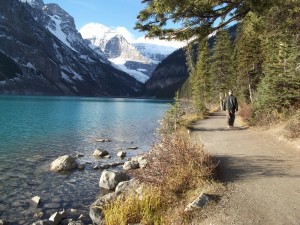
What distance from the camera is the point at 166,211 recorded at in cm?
1028

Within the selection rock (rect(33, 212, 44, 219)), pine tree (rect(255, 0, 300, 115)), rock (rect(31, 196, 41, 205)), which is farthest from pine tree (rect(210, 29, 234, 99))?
rock (rect(33, 212, 44, 219))

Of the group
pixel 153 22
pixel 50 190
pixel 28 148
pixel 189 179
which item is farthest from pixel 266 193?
pixel 28 148

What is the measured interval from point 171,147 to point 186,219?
364 centimetres

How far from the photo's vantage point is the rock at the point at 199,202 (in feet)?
32.2

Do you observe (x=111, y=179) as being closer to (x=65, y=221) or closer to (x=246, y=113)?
(x=65, y=221)

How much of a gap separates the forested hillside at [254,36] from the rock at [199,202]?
5.38m

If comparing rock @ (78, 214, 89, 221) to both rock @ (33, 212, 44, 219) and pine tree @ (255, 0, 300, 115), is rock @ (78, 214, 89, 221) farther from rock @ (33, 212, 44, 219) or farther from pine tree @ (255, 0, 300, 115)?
pine tree @ (255, 0, 300, 115)

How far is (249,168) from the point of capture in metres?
13.6

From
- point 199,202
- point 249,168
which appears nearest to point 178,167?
point 199,202

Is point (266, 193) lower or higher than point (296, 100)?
lower

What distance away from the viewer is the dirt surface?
9211mm

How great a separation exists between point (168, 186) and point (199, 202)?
5.74 feet

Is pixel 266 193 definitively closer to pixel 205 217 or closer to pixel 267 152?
pixel 205 217

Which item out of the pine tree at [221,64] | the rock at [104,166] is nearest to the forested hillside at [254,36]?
the pine tree at [221,64]
